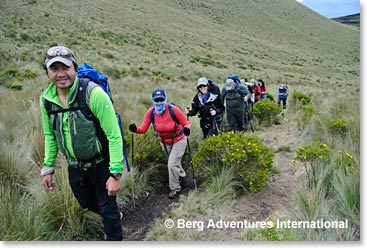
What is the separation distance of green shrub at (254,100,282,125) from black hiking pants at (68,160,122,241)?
6.23 m

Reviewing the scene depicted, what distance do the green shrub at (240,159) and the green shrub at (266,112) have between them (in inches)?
159

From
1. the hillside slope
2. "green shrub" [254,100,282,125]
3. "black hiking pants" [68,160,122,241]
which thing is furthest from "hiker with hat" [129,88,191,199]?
"green shrub" [254,100,282,125]

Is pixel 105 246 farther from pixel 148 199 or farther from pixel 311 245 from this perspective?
pixel 311 245

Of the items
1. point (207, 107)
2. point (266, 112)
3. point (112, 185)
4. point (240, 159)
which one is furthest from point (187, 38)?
point (112, 185)

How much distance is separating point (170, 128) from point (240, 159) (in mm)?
1084

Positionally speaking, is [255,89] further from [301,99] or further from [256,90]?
[301,99]

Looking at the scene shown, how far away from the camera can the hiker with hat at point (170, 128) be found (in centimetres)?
423

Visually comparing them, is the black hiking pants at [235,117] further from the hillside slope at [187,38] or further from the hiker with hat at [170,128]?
the hiker with hat at [170,128]

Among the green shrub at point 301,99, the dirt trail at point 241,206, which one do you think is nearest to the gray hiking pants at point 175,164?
the dirt trail at point 241,206

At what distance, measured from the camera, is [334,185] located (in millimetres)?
3400

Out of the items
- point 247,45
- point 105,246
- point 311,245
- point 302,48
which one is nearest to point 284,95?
point 311,245

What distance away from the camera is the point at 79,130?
2498 millimetres

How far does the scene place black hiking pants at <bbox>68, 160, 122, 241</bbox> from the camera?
2759mm

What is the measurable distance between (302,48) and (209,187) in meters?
30.0
